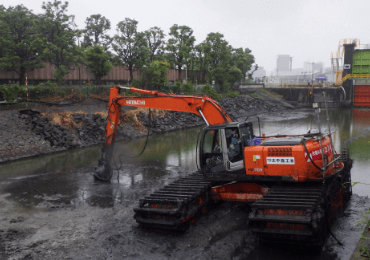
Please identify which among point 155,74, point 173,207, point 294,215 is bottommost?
point 173,207

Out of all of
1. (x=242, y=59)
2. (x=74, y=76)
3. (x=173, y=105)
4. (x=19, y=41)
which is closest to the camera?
(x=173, y=105)

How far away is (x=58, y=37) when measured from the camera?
24.3 meters

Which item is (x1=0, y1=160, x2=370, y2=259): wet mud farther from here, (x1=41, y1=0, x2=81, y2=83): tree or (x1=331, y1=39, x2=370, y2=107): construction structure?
(x1=331, y1=39, x2=370, y2=107): construction structure

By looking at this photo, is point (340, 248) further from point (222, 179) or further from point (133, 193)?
point (133, 193)

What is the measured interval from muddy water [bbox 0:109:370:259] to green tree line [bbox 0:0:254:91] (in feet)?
26.2

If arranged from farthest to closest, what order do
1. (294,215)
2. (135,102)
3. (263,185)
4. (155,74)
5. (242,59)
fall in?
(242,59) < (155,74) < (135,102) < (263,185) < (294,215)

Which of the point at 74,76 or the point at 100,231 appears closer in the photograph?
the point at 100,231

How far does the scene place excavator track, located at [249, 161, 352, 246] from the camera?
597 centimetres

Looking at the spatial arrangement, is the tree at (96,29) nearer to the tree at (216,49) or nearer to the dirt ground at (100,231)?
the tree at (216,49)

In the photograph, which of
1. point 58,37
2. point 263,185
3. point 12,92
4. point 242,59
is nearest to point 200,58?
→ point 242,59

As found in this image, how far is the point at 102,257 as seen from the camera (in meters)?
6.36

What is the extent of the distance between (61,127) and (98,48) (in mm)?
10606

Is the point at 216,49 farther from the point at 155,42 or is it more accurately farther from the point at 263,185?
the point at 263,185

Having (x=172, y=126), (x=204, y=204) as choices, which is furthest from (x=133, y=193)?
(x=172, y=126)
